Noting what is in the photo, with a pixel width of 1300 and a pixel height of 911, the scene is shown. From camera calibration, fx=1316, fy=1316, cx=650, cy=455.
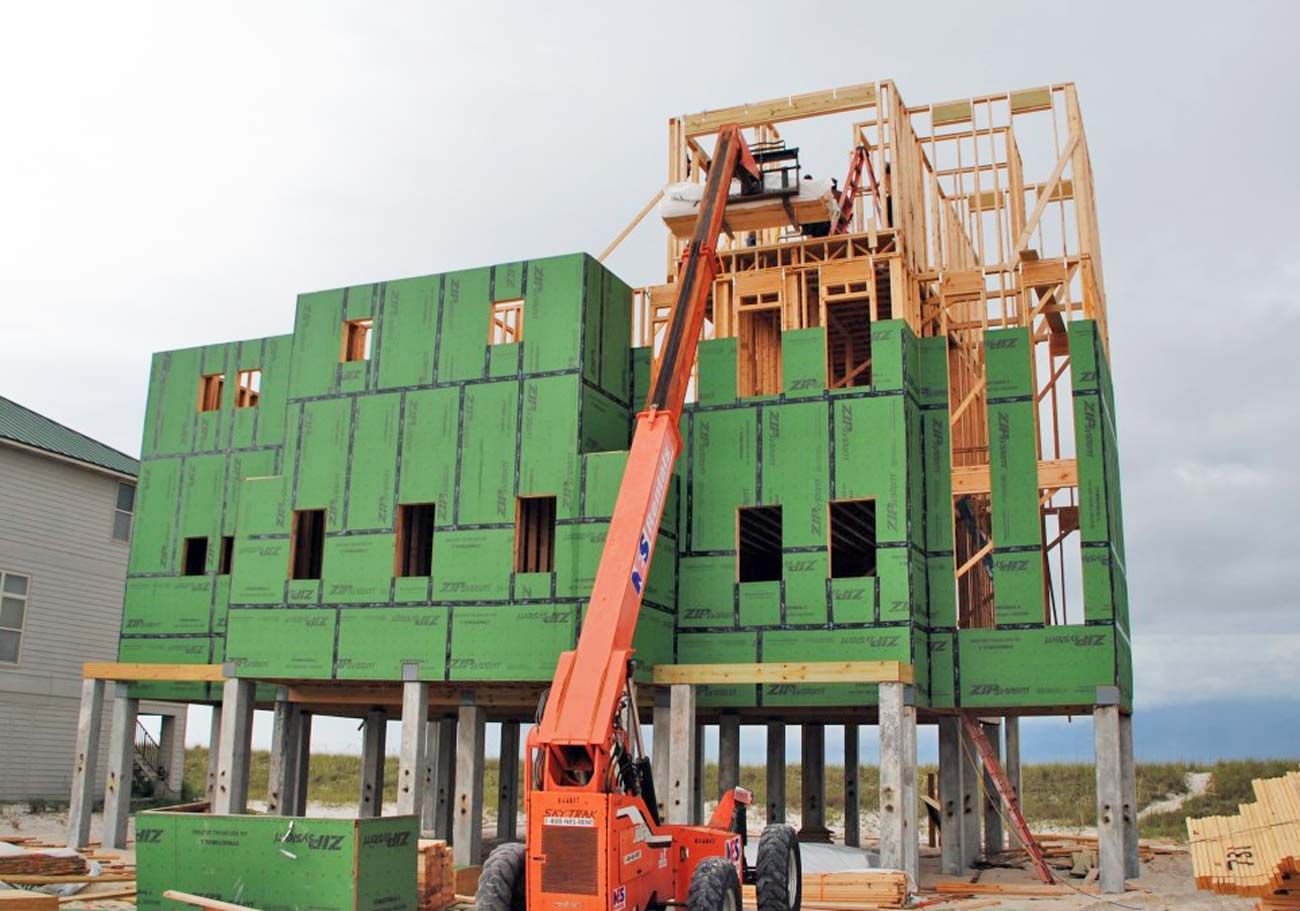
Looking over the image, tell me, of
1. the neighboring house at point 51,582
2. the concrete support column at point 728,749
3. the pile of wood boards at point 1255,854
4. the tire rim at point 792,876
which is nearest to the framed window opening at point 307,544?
the concrete support column at point 728,749

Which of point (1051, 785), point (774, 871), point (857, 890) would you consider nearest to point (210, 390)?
point (857, 890)

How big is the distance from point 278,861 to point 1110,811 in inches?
533

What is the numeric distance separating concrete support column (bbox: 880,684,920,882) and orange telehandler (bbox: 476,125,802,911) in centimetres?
484

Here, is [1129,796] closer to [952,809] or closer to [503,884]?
[952,809]

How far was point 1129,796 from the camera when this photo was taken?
2395 centimetres

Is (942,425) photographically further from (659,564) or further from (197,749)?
(197,749)

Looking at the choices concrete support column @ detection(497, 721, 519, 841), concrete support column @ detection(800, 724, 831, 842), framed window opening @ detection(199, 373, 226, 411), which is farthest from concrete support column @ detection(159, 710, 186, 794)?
concrete support column @ detection(800, 724, 831, 842)

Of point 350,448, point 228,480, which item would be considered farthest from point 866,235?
point 228,480

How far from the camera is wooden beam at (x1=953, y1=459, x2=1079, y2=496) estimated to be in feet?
78.6

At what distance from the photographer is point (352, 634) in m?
24.8

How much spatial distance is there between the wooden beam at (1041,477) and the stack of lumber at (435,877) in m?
11.3

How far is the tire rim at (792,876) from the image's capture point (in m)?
15.3

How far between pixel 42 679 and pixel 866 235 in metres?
25.0

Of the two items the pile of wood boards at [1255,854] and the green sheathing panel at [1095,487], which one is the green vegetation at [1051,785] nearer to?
the green sheathing panel at [1095,487]
